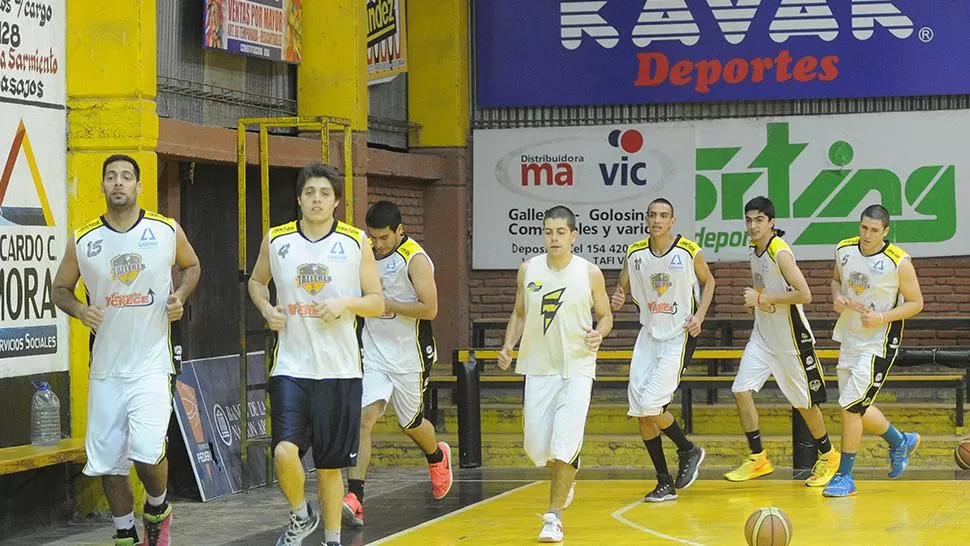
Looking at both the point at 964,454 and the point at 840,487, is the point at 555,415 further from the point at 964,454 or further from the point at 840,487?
the point at 964,454

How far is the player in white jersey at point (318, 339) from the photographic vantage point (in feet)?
31.3

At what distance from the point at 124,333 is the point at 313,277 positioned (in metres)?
1.23

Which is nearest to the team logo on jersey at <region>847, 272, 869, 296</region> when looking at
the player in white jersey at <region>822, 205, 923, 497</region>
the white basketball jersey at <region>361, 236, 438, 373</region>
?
the player in white jersey at <region>822, 205, 923, 497</region>

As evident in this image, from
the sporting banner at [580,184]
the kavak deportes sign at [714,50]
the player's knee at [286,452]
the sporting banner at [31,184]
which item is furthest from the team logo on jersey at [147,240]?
the kavak deportes sign at [714,50]

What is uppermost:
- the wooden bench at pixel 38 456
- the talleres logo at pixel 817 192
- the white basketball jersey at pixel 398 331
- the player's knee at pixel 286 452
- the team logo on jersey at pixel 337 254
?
the talleres logo at pixel 817 192

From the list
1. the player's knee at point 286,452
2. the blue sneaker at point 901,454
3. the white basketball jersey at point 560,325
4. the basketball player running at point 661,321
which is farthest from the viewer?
the blue sneaker at point 901,454

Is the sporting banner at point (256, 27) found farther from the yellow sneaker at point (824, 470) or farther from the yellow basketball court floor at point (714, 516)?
the yellow sneaker at point (824, 470)

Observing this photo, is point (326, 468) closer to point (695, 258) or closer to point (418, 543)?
point (418, 543)

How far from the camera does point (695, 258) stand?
516 inches

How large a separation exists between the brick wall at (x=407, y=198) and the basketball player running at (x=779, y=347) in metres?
6.77

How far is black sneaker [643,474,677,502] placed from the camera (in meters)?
12.9

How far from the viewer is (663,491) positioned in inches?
508

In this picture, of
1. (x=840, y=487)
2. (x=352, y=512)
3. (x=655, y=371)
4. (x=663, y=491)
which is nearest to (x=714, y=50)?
(x=655, y=371)

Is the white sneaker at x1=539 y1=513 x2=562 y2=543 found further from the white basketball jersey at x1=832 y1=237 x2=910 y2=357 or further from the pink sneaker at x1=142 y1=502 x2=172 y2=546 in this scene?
the white basketball jersey at x1=832 y1=237 x2=910 y2=357
